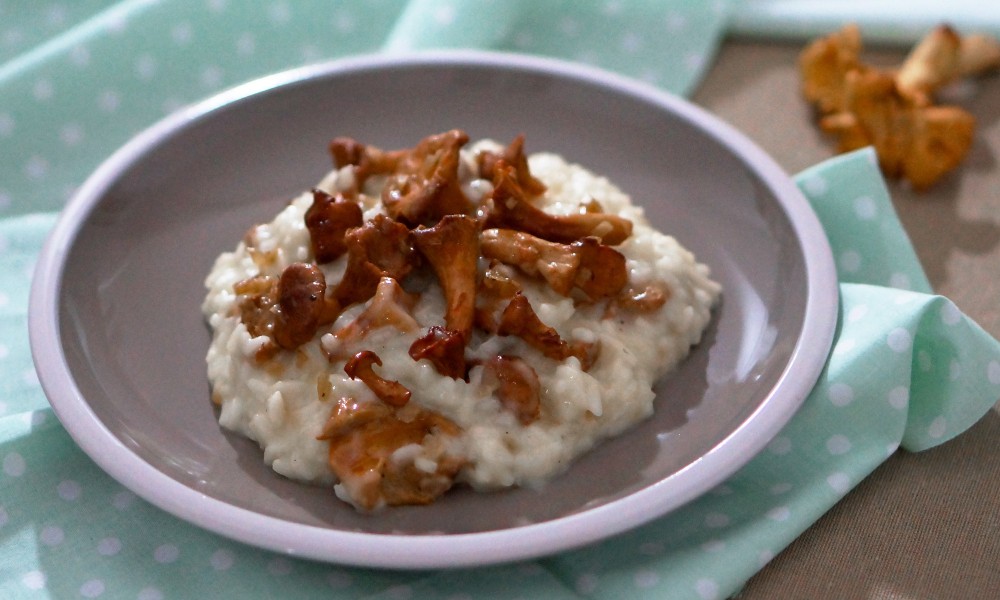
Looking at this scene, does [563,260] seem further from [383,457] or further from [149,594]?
[149,594]

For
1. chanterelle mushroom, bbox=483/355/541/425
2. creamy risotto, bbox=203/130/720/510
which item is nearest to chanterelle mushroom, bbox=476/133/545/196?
creamy risotto, bbox=203/130/720/510

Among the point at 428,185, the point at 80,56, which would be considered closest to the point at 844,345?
the point at 428,185

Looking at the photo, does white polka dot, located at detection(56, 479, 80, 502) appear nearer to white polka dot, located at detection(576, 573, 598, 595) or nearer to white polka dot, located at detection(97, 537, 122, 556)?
white polka dot, located at detection(97, 537, 122, 556)

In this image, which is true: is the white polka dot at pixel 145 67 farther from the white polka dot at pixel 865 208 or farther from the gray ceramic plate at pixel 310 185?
the white polka dot at pixel 865 208

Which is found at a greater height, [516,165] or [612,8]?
[516,165]

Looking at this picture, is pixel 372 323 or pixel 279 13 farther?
pixel 279 13

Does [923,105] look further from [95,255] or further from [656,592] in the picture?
[95,255]

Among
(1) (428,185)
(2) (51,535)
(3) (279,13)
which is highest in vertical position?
(1) (428,185)

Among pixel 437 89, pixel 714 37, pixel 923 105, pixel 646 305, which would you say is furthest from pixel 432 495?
pixel 714 37
